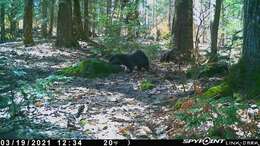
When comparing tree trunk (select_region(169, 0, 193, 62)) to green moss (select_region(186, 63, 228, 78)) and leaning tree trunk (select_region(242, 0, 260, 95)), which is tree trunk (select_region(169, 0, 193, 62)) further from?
leaning tree trunk (select_region(242, 0, 260, 95))

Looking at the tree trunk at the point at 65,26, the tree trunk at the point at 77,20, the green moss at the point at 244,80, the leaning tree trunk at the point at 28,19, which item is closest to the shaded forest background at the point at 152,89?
the green moss at the point at 244,80

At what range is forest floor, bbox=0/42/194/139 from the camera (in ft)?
26.2

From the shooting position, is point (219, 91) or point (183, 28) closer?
point (219, 91)

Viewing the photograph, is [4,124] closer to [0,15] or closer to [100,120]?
[100,120]

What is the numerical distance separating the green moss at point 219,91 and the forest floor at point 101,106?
2.79ft

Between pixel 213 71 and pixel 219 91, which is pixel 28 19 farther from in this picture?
pixel 219 91

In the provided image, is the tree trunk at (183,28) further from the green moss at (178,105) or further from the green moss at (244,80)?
the green moss at (178,105)

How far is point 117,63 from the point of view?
16.3 meters

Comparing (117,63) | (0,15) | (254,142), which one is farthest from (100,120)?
(0,15)

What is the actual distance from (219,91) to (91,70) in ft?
21.1

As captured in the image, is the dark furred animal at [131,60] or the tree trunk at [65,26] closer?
the dark furred animal at [131,60]

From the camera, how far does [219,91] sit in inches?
380

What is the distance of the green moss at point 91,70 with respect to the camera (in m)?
15.2

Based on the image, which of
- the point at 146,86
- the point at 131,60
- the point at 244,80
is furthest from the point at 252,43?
the point at 131,60
